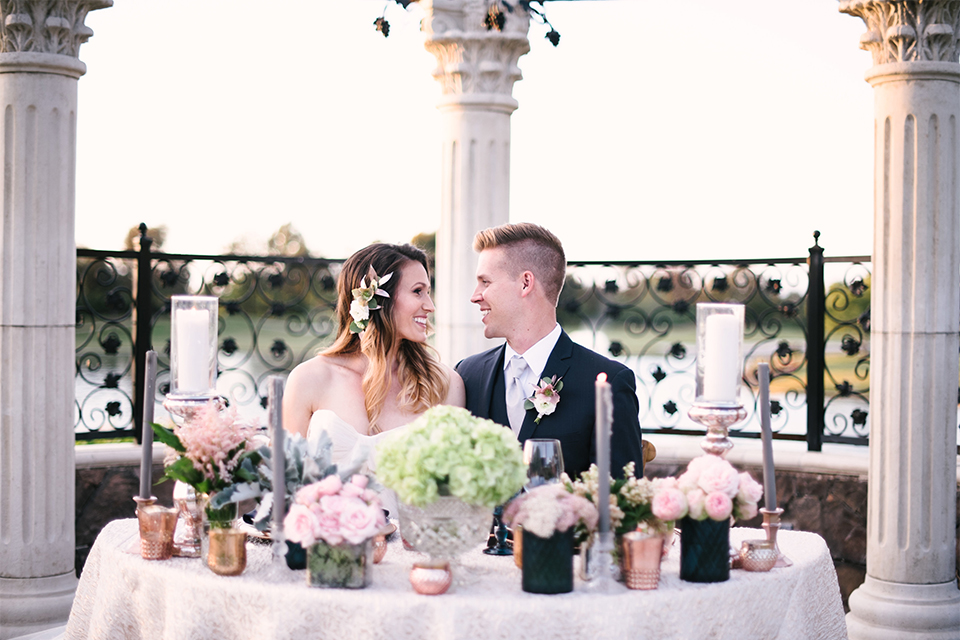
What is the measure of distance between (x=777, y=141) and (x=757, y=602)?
2012cm

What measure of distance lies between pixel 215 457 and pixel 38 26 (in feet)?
11.3

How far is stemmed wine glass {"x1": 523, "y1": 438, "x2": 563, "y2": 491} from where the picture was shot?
2318 mm

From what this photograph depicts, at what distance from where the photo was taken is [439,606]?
206 centimetres

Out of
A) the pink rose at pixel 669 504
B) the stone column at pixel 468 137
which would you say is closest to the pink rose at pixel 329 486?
the pink rose at pixel 669 504

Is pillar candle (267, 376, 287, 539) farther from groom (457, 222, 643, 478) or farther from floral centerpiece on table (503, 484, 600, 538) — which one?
groom (457, 222, 643, 478)

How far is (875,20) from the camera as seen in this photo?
4746 millimetres

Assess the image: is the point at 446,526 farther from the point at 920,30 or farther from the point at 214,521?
the point at 920,30

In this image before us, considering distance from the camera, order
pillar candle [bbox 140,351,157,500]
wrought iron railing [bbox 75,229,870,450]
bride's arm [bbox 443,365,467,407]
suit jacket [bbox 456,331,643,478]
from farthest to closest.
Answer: wrought iron railing [bbox 75,229,870,450]
bride's arm [bbox 443,365,467,407]
suit jacket [bbox 456,331,643,478]
pillar candle [bbox 140,351,157,500]

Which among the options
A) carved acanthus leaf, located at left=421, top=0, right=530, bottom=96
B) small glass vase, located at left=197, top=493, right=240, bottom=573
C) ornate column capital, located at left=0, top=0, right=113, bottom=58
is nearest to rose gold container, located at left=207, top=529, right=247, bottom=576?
small glass vase, located at left=197, top=493, right=240, bottom=573

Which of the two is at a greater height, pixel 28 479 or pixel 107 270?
pixel 107 270

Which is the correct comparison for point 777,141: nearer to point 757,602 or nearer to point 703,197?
point 703,197

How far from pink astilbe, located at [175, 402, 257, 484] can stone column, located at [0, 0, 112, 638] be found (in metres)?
2.79

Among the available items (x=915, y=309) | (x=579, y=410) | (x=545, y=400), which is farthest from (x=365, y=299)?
(x=915, y=309)

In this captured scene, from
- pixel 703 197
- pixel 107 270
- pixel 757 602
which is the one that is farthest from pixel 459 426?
pixel 703 197
